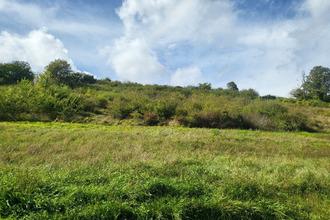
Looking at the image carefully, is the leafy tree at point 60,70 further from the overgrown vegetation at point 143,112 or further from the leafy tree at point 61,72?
the overgrown vegetation at point 143,112

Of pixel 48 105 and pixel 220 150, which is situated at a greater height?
pixel 48 105

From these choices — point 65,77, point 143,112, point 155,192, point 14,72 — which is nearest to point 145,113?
point 143,112

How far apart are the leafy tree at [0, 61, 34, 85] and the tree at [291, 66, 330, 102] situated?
56.6m

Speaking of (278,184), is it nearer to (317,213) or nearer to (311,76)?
(317,213)

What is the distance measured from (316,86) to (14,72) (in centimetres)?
6775

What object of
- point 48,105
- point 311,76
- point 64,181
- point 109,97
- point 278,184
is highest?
point 311,76

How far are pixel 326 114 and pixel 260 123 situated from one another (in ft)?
53.9

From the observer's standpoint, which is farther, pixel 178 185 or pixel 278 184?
pixel 278 184

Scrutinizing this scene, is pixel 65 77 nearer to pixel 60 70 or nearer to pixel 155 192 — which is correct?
pixel 60 70

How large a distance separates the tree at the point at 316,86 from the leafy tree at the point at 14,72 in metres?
56.6

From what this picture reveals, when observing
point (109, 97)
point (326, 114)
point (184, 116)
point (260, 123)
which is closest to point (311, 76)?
point (326, 114)

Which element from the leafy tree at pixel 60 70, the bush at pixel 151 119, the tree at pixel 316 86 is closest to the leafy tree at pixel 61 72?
the leafy tree at pixel 60 70

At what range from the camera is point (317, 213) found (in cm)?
280

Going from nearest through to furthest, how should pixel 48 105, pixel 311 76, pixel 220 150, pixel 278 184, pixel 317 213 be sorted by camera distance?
pixel 317 213 < pixel 278 184 < pixel 220 150 < pixel 48 105 < pixel 311 76
